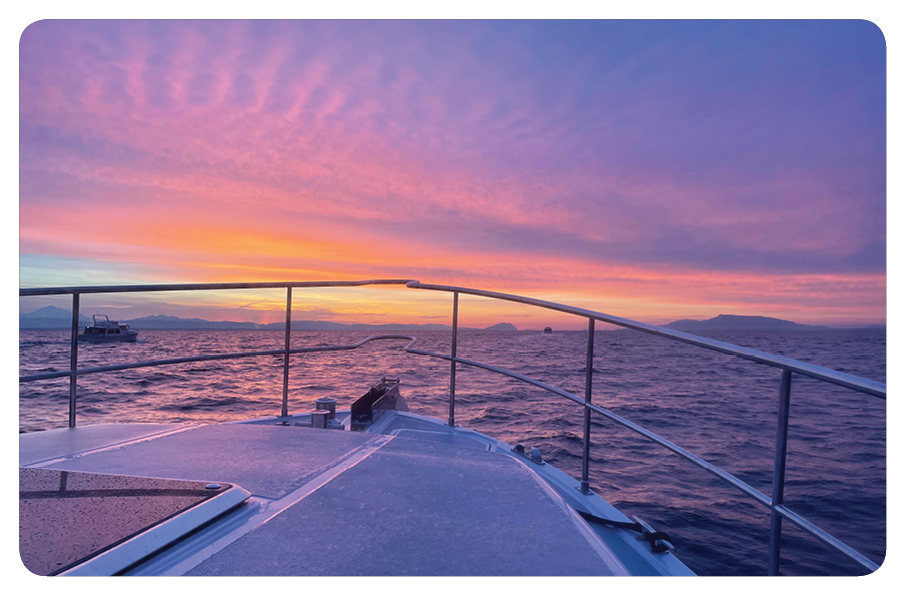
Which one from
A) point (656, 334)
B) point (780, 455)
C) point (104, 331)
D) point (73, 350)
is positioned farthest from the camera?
point (104, 331)

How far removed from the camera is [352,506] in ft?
3.78

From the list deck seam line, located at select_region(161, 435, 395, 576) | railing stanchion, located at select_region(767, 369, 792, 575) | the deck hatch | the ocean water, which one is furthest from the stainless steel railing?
deck seam line, located at select_region(161, 435, 395, 576)

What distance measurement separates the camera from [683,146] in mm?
3730

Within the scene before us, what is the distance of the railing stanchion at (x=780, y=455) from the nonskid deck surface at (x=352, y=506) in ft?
0.96

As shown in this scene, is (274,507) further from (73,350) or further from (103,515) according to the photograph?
(73,350)

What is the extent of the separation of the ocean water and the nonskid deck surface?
0.57m

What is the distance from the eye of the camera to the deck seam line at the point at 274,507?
905 mm

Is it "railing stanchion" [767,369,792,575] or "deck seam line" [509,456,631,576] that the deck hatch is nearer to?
"deck seam line" [509,456,631,576]

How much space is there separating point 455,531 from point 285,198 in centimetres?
465

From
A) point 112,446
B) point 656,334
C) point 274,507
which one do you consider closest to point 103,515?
point 274,507

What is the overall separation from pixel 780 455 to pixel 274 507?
3.78 feet

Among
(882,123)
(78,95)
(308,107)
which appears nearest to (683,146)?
(882,123)

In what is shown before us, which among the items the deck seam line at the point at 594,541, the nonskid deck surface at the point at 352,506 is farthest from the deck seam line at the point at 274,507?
the deck seam line at the point at 594,541
